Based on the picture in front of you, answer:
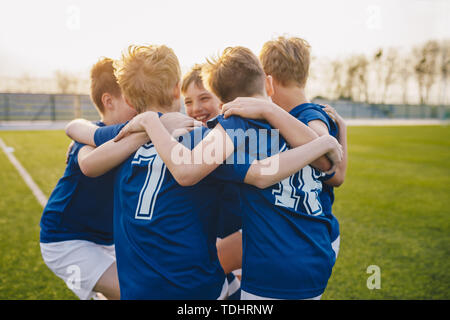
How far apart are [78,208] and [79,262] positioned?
338 millimetres

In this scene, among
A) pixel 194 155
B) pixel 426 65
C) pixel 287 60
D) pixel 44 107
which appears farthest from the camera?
pixel 426 65

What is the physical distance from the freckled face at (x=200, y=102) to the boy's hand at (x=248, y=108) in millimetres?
1301

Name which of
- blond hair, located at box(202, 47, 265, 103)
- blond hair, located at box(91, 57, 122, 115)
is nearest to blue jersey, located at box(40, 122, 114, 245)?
blond hair, located at box(91, 57, 122, 115)

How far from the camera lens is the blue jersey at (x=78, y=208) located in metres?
2.33

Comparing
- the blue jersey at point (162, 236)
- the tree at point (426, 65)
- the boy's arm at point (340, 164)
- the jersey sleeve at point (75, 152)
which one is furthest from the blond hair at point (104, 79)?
the tree at point (426, 65)

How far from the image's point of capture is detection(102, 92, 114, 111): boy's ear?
238cm

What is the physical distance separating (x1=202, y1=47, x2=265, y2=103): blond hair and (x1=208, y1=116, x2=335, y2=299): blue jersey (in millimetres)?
175

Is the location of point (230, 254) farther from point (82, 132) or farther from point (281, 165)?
point (82, 132)

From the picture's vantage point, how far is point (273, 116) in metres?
1.65

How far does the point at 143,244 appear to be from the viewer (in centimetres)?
→ 170

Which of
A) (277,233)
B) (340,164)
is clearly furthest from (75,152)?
(340,164)

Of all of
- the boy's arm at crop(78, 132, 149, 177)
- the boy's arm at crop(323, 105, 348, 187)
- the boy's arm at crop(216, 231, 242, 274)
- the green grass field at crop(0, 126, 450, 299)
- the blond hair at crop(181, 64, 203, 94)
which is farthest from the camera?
the green grass field at crop(0, 126, 450, 299)

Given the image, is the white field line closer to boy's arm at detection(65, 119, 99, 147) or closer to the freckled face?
the freckled face

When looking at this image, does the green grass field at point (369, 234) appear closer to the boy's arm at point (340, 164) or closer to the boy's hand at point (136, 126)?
the boy's arm at point (340, 164)
